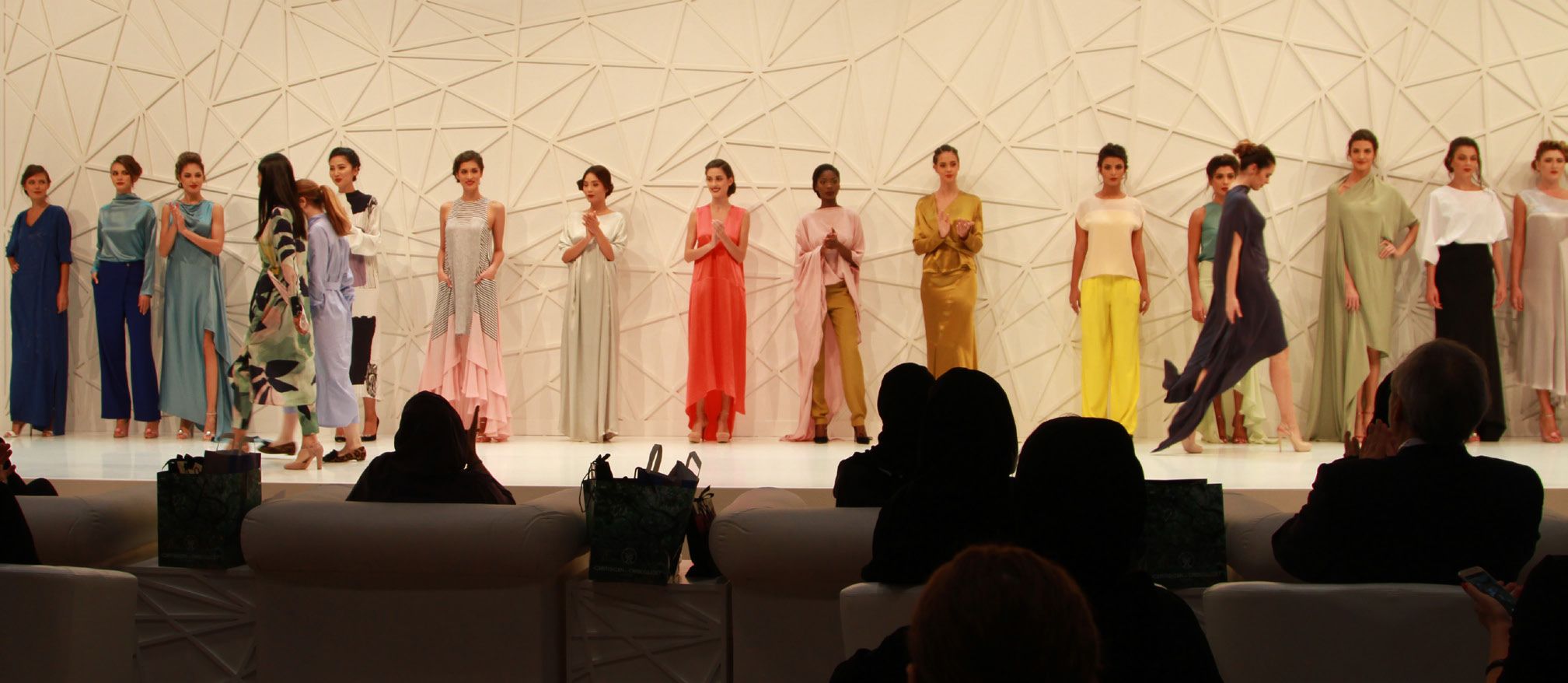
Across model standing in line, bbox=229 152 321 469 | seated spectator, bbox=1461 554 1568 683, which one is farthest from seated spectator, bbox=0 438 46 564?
model standing in line, bbox=229 152 321 469

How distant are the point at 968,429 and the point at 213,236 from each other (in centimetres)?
667

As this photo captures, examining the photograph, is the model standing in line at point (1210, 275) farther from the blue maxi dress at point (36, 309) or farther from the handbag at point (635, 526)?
the blue maxi dress at point (36, 309)

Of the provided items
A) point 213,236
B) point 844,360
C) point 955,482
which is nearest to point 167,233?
point 213,236

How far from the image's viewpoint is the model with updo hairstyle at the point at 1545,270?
7418mm

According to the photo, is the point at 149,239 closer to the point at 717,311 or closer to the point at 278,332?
the point at 278,332

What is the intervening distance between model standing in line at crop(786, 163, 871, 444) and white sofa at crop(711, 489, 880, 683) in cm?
484

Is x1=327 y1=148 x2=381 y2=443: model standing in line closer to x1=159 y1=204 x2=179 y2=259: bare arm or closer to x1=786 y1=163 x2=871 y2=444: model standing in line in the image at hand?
x1=159 y1=204 x2=179 y2=259: bare arm

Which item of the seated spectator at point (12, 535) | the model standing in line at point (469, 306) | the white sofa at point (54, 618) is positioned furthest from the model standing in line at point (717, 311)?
the white sofa at point (54, 618)

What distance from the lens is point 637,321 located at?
8.32 metres

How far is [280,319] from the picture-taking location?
564cm

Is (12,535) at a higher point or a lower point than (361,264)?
lower

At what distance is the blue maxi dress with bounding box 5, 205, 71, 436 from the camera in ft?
26.7

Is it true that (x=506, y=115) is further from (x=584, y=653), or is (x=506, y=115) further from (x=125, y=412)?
(x=584, y=653)

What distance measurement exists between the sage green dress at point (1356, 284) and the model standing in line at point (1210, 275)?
52 cm
